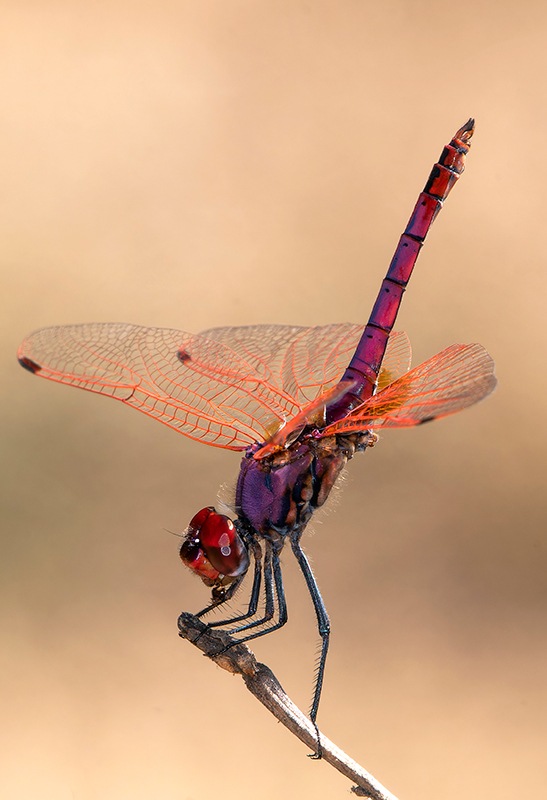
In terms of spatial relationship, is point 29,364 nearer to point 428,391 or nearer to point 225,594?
point 225,594

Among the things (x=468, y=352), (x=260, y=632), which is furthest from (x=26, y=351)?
(x=468, y=352)

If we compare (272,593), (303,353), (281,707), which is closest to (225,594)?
(272,593)

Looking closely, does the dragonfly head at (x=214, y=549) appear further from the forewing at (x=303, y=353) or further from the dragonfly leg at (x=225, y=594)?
the forewing at (x=303, y=353)

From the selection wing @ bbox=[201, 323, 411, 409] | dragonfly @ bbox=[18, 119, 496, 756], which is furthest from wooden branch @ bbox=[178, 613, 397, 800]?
A: wing @ bbox=[201, 323, 411, 409]

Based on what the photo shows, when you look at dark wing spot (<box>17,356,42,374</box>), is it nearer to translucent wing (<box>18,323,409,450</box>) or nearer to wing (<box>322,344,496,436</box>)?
translucent wing (<box>18,323,409,450</box>)

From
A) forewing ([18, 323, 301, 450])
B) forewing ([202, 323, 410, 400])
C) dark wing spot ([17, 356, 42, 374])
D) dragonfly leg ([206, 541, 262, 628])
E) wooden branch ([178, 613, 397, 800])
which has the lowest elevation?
wooden branch ([178, 613, 397, 800])

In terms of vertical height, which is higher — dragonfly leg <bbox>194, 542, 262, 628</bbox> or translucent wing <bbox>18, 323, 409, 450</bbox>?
translucent wing <bbox>18, 323, 409, 450</bbox>
